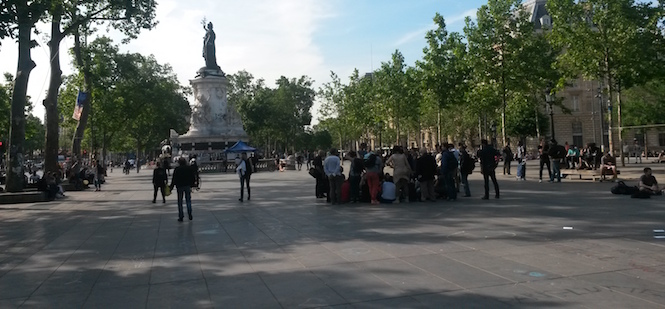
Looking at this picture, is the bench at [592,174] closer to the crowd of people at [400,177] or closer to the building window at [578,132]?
the crowd of people at [400,177]

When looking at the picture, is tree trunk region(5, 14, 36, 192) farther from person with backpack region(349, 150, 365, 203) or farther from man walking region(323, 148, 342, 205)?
person with backpack region(349, 150, 365, 203)

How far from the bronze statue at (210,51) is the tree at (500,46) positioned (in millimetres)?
27626

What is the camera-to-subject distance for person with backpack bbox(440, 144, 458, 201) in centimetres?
1518

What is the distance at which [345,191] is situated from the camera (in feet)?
51.2

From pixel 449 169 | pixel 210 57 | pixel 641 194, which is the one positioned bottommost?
pixel 641 194

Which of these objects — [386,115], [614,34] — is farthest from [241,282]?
[386,115]

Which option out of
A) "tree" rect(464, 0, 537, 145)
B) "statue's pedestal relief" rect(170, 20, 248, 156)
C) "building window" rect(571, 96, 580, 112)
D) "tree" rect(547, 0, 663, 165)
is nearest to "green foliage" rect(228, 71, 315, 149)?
"statue's pedestal relief" rect(170, 20, 248, 156)

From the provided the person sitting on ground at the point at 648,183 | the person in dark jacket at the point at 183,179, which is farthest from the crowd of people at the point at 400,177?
the person in dark jacket at the point at 183,179

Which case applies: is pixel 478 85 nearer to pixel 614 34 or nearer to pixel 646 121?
pixel 614 34

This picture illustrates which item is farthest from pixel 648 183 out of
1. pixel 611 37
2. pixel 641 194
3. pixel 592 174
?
pixel 611 37

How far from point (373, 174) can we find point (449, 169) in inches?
86.3

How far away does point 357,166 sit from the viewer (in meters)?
15.4

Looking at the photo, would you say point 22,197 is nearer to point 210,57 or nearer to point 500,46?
point 500,46

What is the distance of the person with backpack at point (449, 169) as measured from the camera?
15.2 m
